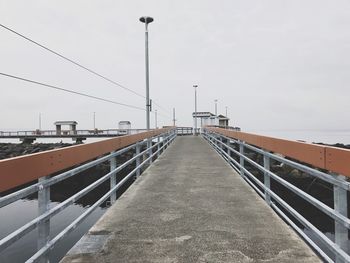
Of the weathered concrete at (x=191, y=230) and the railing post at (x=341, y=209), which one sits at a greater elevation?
the railing post at (x=341, y=209)

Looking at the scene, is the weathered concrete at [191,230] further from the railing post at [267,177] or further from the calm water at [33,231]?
the calm water at [33,231]

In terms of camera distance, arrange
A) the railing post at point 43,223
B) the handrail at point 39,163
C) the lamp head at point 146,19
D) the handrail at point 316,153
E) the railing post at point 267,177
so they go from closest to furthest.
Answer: the handrail at point 39,163, the handrail at point 316,153, the railing post at point 43,223, the railing post at point 267,177, the lamp head at point 146,19

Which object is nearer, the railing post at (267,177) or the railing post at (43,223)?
the railing post at (43,223)

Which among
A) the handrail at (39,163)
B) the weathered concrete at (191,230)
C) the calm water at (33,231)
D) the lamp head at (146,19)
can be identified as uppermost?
the lamp head at (146,19)

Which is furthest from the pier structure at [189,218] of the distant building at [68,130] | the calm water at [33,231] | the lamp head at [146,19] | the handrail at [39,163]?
the distant building at [68,130]

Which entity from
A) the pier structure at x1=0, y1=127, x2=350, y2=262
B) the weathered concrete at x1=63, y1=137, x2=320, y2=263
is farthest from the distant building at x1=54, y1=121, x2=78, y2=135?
the pier structure at x1=0, y1=127, x2=350, y2=262

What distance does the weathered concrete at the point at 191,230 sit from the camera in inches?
144

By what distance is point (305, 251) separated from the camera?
3.79m

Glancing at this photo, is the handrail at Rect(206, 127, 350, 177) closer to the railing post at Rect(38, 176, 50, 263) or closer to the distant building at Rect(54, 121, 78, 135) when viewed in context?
the railing post at Rect(38, 176, 50, 263)

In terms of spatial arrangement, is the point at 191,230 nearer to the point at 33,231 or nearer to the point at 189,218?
the point at 189,218

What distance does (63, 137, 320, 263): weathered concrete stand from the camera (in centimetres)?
365

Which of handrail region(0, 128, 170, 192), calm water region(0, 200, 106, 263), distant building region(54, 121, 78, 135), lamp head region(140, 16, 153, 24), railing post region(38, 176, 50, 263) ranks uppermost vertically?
lamp head region(140, 16, 153, 24)

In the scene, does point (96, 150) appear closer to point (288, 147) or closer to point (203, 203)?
point (203, 203)

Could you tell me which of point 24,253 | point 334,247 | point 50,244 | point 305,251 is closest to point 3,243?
point 50,244
